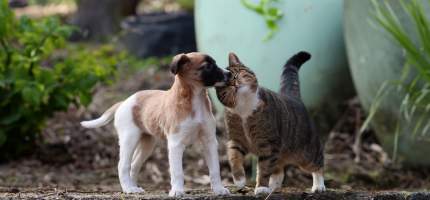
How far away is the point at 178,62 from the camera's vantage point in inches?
106

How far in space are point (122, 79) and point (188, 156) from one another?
4.83ft

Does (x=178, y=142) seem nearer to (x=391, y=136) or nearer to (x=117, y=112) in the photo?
(x=117, y=112)

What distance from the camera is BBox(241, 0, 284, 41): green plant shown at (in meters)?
4.73

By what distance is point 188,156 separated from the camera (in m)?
5.27

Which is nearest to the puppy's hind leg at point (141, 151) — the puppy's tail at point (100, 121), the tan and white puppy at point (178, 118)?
the tan and white puppy at point (178, 118)

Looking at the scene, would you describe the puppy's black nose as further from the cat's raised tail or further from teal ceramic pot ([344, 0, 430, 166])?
teal ceramic pot ([344, 0, 430, 166])

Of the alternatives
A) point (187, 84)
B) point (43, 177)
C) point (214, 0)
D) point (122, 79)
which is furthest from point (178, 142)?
point (122, 79)

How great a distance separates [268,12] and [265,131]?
6.32 feet

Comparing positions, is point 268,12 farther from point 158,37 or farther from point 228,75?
point 158,37

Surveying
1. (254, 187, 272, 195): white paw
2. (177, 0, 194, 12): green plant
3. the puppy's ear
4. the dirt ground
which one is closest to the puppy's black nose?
the puppy's ear

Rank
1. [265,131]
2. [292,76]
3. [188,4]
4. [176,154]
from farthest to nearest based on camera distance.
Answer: [188,4], [292,76], [265,131], [176,154]

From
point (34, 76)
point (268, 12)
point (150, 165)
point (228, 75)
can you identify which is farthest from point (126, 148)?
point (150, 165)

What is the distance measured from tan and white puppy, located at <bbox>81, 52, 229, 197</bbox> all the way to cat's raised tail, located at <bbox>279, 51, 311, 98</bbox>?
0.48 meters

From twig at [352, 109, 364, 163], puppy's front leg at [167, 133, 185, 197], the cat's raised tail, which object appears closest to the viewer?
puppy's front leg at [167, 133, 185, 197]
